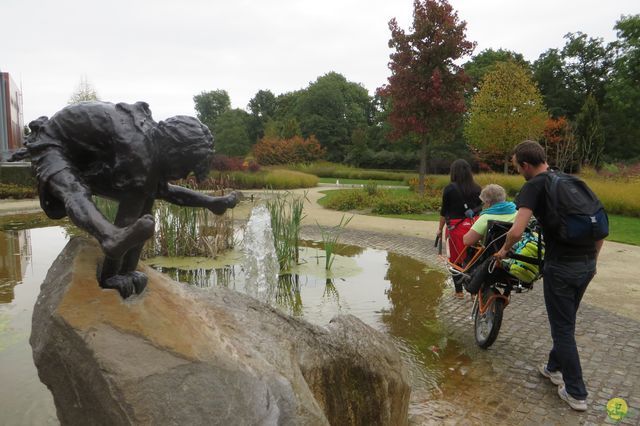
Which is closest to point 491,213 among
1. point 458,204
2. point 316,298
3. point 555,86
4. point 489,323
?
point 489,323

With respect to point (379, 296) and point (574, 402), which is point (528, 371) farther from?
point (379, 296)

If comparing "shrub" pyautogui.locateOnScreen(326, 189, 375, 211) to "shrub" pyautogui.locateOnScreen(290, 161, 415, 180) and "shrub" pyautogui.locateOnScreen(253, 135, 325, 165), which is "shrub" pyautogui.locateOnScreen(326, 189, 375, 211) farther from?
"shrub" pyautogui.locateOnScreen(253, 135, 325, 165)

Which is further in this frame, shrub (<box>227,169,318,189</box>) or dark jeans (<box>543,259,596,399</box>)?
shrub (<box>227,169,318,189</box>)

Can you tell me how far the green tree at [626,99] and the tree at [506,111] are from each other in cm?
994

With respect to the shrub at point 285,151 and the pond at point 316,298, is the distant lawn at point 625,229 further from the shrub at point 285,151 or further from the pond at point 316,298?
the shrub at point 285,151

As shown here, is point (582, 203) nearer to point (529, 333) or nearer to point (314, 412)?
point (529, 333)

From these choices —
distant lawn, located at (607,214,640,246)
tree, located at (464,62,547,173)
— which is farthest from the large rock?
tree, located at (464,62,547,173)

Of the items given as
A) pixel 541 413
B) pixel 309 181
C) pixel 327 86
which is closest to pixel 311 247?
pixel 541 413

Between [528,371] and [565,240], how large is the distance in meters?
1.23

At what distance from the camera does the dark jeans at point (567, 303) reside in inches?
122

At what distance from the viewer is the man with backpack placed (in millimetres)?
3004

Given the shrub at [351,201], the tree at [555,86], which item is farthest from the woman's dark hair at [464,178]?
the tree at [555,86]

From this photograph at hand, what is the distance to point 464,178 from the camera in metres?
5.37

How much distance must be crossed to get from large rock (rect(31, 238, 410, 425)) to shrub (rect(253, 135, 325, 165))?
3233cm
